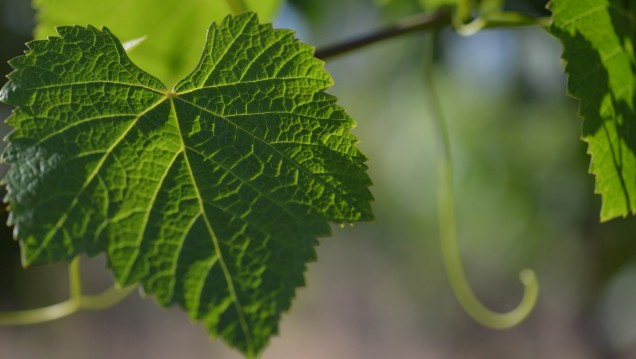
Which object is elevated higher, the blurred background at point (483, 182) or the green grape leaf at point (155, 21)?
the green grape leaf at point (155, 21)

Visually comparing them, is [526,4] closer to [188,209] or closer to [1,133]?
[188,209]

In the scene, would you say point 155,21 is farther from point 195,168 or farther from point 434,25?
point 195,168

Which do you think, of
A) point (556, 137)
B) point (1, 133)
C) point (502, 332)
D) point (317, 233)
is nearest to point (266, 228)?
point (317, 233)

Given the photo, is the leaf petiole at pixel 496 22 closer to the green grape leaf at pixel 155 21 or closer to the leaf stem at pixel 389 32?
the leaf stem at pixel 389 32

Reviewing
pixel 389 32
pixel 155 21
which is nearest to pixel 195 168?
pixel 389 32

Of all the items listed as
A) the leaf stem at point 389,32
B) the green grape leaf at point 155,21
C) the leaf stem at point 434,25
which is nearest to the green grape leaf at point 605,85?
the leaf stem at point 434,25

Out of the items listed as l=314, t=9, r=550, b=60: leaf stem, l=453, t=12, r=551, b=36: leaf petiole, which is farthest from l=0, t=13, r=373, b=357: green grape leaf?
l=453, t=12, r=551, b=36: leaf petiole
